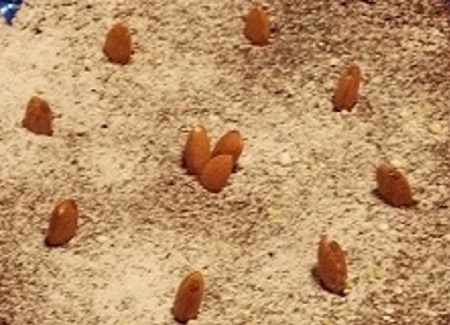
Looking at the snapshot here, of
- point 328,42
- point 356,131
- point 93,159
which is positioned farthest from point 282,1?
point 93,159

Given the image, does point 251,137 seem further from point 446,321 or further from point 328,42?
point 446,321

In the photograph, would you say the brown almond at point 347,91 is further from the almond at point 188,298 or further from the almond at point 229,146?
the almond at point 188,298

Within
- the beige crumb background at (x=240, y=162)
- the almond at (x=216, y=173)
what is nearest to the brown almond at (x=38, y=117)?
the beige crumb background at (x=240, y=162)

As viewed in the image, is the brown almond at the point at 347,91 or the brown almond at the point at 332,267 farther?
the brown almond at the point at 347,91

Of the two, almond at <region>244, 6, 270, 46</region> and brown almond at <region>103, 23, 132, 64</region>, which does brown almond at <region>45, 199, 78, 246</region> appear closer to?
brown almond at <region>103, 23, 132, 64</region>

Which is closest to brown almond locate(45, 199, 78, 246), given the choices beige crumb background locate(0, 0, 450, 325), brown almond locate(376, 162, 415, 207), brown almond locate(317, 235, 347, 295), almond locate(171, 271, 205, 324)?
beige crumb background locate(0, 0, 450, 325)
